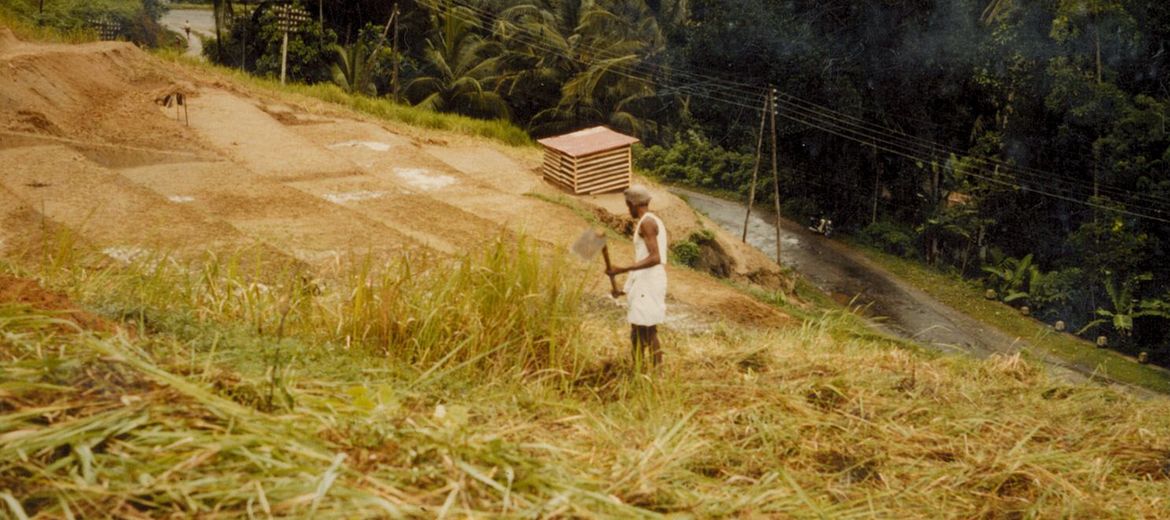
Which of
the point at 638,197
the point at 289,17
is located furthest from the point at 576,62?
the point at 638,197

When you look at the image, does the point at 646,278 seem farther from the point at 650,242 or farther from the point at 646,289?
the point at 650,242

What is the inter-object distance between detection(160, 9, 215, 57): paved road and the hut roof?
67.3 feet

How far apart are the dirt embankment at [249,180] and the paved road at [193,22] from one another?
1674cm

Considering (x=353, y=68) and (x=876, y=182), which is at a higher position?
(x=353, y=68)

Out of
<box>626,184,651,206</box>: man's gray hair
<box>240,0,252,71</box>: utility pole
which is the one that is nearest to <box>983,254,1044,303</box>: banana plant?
<box>626,184,651,206</box>: man's gray hair

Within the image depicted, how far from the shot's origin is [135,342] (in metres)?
3.53

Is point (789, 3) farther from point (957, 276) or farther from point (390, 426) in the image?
point (390, 426)

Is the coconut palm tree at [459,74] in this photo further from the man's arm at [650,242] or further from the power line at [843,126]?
the man's arm at [650,242]

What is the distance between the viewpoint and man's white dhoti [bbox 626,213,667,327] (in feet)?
18.3

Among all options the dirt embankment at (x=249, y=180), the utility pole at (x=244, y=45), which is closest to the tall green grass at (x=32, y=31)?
the dirt embankment at (x=249, y=180)

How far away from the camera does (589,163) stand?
15922 mm

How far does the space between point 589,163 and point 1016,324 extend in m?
9.04

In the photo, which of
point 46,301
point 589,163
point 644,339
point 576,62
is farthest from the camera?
point 576,62

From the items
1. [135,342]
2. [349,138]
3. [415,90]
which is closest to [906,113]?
[415,90]
